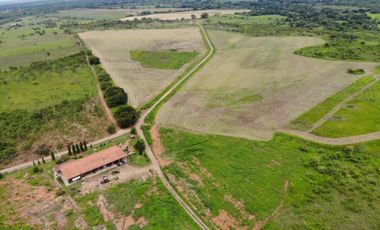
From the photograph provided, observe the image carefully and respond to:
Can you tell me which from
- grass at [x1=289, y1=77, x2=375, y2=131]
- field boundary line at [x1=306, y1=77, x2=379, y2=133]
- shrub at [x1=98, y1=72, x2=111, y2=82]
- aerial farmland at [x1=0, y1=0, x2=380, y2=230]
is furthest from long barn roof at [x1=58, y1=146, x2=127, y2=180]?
shrub at [x1=98, y1=72, x2=111, y2=82]

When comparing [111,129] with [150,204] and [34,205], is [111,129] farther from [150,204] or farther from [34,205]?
[150,204]

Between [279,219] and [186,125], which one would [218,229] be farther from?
[186,125]

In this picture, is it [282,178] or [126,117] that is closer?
[282,178]

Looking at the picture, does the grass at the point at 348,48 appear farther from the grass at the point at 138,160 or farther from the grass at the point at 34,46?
the grass at the point at 34,46

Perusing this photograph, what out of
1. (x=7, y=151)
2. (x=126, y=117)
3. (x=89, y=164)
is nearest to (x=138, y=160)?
(x=89, y=164)

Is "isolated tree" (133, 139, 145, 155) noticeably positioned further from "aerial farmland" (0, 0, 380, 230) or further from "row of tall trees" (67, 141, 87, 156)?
"row of tall trees" (67, 141, 87, 156)

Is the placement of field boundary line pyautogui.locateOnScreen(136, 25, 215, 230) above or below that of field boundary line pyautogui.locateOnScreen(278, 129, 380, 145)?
above

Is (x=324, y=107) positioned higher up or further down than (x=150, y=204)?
further down
